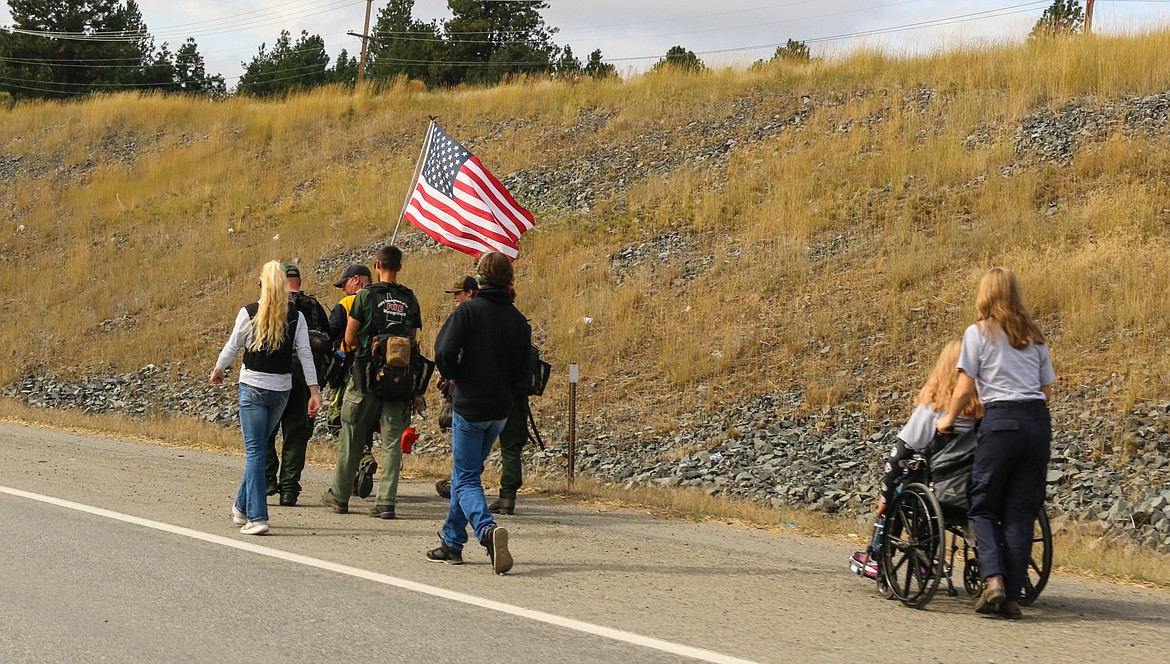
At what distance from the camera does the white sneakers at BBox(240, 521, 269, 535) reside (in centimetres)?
845

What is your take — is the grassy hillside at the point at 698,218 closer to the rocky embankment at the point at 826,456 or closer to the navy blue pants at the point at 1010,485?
the rocky embankment at the point at 826,456

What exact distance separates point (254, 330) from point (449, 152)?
5867 millimetres

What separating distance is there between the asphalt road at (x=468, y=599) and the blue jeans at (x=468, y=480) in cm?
28

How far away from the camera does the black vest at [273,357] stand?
852 cm

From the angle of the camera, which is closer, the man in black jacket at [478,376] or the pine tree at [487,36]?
the man in black jacket at [478,376]

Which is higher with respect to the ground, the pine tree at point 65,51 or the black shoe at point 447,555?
the pine tree at point 65,51

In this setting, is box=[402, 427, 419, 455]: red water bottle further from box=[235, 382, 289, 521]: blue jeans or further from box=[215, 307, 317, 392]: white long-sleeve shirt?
box=[235, 382, 289, 521]: blue jeans

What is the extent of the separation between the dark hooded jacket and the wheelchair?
259 cm

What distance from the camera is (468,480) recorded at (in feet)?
24.9

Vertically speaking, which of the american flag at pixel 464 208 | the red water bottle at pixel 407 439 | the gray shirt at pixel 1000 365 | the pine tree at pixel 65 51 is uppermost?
the pine tree at pixel 65 51

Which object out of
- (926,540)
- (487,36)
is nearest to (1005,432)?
(926,540)

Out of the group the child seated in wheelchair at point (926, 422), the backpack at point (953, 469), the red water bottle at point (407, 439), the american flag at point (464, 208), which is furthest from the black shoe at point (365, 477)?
the backpack at point (953, 469)

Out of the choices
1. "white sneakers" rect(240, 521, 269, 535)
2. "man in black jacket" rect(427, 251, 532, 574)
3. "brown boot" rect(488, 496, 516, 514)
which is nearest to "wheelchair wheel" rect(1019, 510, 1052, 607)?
"man in black jacket" rect(427, 251, 532, 574)

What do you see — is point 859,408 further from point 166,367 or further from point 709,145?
point 166,367
